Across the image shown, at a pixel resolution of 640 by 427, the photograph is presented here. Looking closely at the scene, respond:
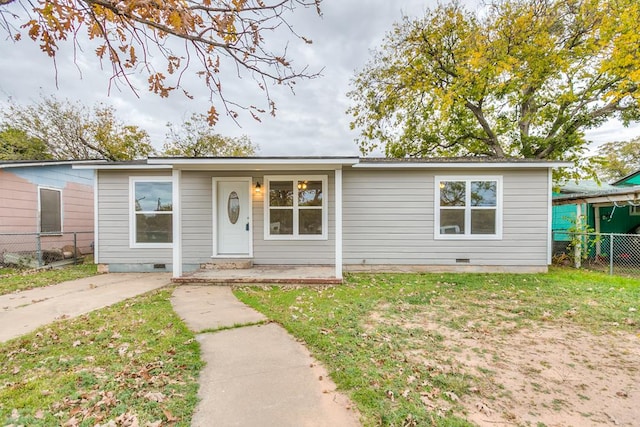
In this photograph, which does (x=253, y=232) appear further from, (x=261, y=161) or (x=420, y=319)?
(x=420, y=319)

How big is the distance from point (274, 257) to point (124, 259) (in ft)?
12.6

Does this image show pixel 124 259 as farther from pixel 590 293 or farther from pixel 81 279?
pixel 590 293

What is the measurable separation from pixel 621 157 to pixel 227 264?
32.6 m

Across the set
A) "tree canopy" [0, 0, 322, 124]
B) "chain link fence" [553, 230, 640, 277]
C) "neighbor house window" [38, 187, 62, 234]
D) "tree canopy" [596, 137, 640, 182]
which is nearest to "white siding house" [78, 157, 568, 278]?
"chain link fence" [553, 230, 640, 277]

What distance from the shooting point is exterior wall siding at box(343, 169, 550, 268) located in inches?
275

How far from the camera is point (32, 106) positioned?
50.7ft

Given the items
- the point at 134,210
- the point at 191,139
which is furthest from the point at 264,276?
the point at 191,139

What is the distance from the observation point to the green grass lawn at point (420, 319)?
2240 mm

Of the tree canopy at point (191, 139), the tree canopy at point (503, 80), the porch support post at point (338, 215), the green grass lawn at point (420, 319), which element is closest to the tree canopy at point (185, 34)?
the green grass lawn at point (420, 319)

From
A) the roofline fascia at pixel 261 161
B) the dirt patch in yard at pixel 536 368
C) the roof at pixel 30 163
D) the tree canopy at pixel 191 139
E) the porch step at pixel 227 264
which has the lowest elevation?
the dirt patch in yard at pixel 536 368

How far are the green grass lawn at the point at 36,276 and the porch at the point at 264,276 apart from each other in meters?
2.73

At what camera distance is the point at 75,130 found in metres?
16.6

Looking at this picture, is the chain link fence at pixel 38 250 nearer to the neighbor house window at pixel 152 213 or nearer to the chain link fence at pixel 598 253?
the neighbor house window at pixel 152 213

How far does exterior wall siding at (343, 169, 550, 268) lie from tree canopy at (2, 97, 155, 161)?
54.5ft
